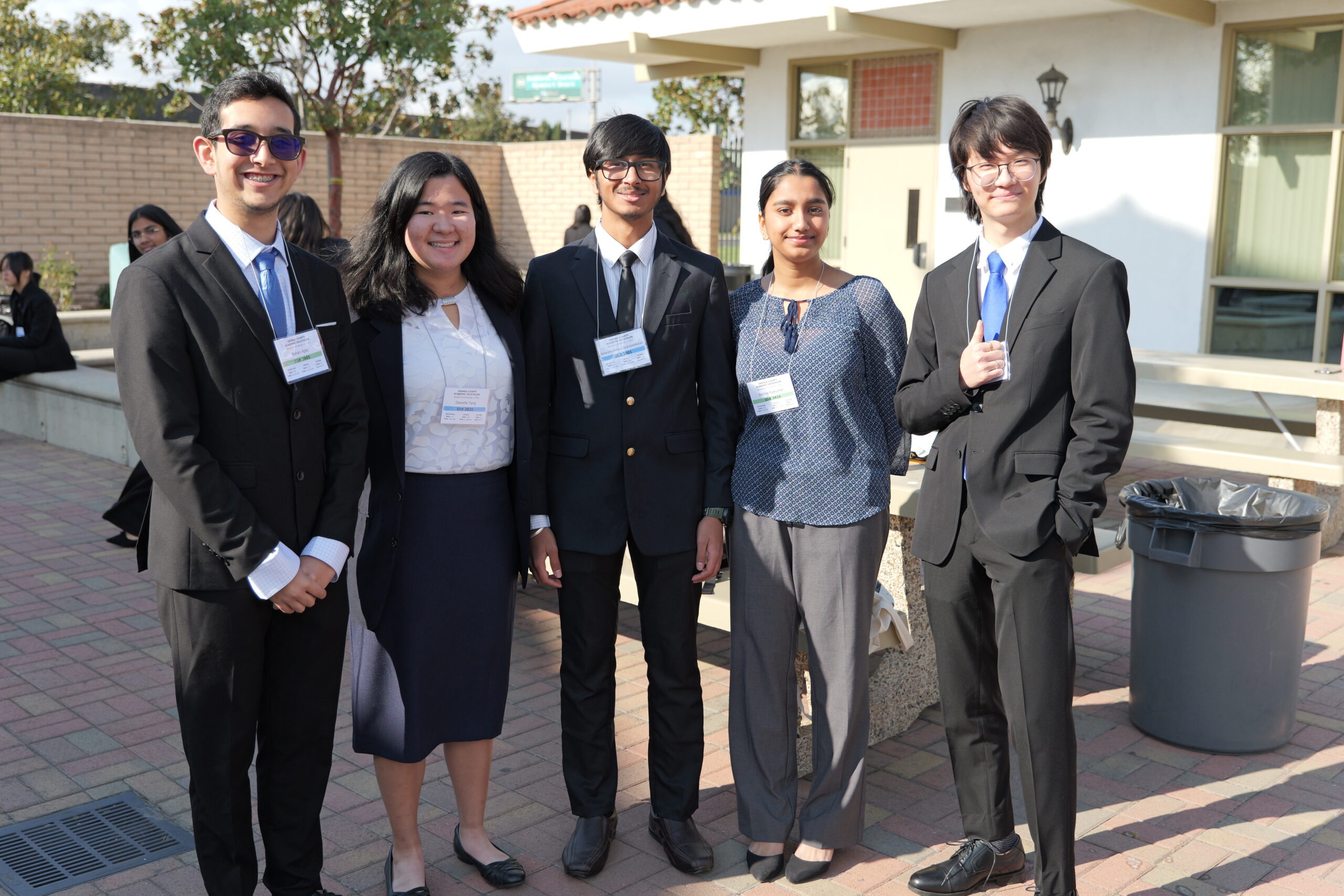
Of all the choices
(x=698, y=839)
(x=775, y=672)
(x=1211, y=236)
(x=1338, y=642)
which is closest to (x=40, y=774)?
(x=698, y=839)

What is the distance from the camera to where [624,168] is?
3109 mm

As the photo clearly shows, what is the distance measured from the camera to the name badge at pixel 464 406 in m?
2.95

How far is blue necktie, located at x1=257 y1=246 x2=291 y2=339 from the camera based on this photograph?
2.68 meters

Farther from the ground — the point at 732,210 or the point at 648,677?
the point at 732,210

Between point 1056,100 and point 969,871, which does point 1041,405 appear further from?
point 1056,100

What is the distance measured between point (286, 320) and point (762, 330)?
1.30 m

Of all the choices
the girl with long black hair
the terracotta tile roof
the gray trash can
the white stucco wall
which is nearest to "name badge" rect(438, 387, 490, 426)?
the girl with long black hair

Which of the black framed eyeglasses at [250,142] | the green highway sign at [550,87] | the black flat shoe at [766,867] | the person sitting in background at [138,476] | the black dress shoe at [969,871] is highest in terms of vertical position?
the green highway sign at [550,87]

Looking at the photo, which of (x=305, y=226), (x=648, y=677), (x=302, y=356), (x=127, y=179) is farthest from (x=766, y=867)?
(x=127, y=179)

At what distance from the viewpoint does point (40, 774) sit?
400 cm

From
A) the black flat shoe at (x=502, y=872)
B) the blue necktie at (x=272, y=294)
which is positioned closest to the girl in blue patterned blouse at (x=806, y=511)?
the black flat shoe at (x=502, y=872)

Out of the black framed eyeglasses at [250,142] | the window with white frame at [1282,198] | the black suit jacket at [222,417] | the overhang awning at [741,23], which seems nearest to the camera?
the black suit jacket at [222,417]

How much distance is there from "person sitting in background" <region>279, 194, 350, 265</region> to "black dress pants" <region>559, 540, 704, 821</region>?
2547 millimetres

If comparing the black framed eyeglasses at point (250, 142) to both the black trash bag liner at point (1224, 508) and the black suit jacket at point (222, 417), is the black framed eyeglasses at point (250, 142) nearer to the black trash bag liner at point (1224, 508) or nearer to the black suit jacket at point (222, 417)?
the black suit jacket at point (222, 417)
